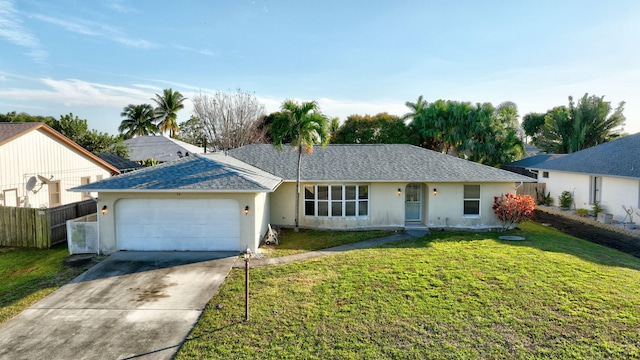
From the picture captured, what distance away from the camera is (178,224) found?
1215 centimetres

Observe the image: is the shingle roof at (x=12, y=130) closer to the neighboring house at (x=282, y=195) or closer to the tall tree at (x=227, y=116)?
the neighboring house at (x=282, y=195)

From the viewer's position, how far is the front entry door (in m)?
17.4

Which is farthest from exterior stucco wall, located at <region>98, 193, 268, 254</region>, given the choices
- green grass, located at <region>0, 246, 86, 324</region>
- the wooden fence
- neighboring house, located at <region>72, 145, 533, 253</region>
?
the wooden fence

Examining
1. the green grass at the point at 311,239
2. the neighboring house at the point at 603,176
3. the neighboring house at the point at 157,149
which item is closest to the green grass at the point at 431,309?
the green grass at the point at 311,239

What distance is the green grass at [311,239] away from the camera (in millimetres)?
12656

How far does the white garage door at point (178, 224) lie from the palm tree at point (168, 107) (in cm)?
4273

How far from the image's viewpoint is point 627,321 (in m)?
6.87

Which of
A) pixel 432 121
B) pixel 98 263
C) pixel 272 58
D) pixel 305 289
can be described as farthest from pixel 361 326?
pixel 432 121

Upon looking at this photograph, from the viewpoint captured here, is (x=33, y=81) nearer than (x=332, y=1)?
No

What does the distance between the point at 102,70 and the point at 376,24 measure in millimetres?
18507

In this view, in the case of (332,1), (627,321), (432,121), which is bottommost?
(627,321)

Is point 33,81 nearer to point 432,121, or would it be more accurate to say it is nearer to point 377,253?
point 377,253

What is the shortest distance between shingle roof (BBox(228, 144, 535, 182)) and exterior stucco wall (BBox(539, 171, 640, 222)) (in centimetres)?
602

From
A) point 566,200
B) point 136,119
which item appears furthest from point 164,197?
point 136,119
